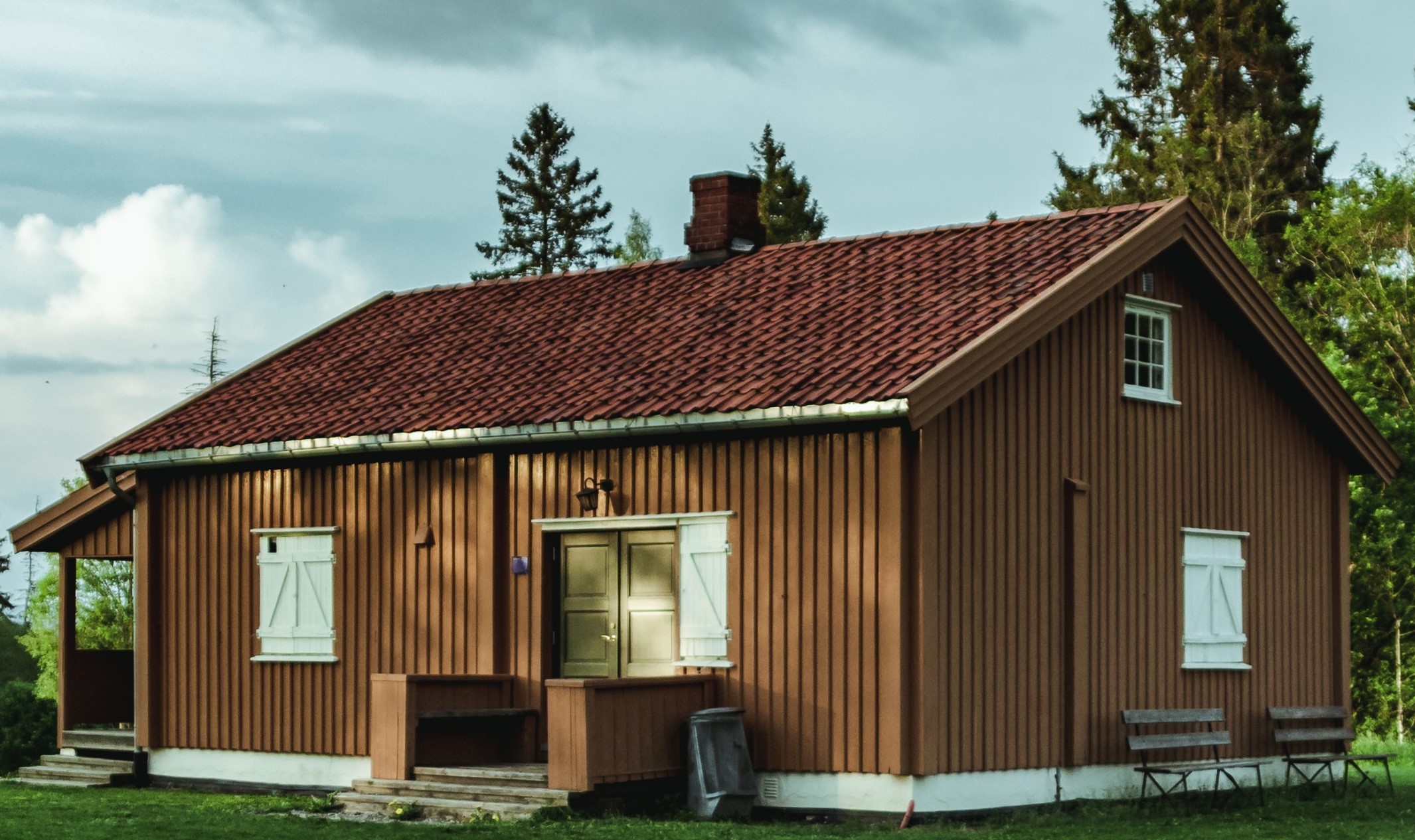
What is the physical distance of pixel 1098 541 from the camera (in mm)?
17672

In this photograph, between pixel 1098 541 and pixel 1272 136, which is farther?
pixel 1272 136

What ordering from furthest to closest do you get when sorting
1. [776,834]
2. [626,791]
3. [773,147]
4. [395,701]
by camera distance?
[773,147]
[395,701]
[626,791]
[776,834]

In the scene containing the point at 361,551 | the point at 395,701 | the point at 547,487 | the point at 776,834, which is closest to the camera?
the point at 776,834

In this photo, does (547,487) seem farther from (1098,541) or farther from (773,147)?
(773,147)

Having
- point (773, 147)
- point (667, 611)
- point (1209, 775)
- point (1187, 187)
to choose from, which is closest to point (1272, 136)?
point (1187, 187)

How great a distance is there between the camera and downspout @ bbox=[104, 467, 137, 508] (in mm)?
20562

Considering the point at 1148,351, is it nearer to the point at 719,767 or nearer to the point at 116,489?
the point at 719,767

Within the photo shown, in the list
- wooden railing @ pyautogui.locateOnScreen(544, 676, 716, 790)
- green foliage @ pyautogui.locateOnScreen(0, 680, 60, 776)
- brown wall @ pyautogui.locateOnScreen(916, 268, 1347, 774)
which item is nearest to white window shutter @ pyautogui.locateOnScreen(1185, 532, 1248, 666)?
brown wall @ pyautogui.locateOnScreen(916, 268, 1347, 774)

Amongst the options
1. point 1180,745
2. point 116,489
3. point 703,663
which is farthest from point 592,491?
point 116,489

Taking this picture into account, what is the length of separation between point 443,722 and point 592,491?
2.37 m

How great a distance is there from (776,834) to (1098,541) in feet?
16.1

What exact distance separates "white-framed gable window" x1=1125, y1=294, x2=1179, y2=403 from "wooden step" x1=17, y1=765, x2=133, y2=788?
10.9m

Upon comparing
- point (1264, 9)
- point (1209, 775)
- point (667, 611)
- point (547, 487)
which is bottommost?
point (1209, 775)

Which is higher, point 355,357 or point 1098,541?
point 355,357
